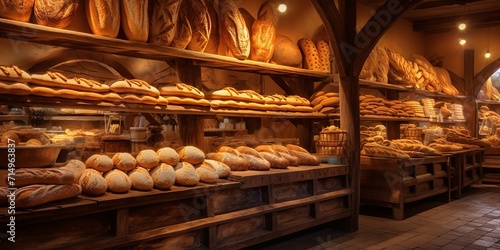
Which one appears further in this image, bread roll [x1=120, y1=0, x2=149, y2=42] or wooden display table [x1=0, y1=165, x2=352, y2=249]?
bread roll [x1=120, y1=0, x2=149, y2=42]

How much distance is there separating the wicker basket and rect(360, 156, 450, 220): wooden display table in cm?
97

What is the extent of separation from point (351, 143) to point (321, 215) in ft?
3.17

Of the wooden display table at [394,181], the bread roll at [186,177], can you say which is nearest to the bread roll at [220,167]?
the bread roll at [186,177]

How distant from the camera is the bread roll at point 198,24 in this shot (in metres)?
4.08

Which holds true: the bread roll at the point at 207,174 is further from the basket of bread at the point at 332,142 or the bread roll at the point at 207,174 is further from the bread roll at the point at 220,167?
the basket of bread at the point at 332,142

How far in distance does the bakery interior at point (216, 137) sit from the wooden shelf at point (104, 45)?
16 mm

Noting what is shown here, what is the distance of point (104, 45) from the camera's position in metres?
3.41

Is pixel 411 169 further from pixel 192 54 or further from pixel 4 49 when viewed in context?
pixel 4 49

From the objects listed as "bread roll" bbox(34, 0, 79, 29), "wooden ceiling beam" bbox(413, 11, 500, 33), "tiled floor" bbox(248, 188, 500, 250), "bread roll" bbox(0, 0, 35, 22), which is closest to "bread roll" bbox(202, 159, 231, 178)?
"tiled floor" bbox(248, 188, 500, 250)

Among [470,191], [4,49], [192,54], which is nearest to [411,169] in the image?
[470,191]

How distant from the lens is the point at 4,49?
3.46 metres

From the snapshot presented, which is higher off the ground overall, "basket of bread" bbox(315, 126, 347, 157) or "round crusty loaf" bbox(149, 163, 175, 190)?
"basket of bread" bbox(315, 126, 347, 157)

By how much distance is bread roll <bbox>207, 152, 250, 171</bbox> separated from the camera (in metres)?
3.87

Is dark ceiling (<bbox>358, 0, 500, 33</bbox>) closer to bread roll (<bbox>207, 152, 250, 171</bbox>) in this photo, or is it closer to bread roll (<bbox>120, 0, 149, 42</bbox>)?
bread roll (<bbox>207, 152, 250, 171</bbox>)
